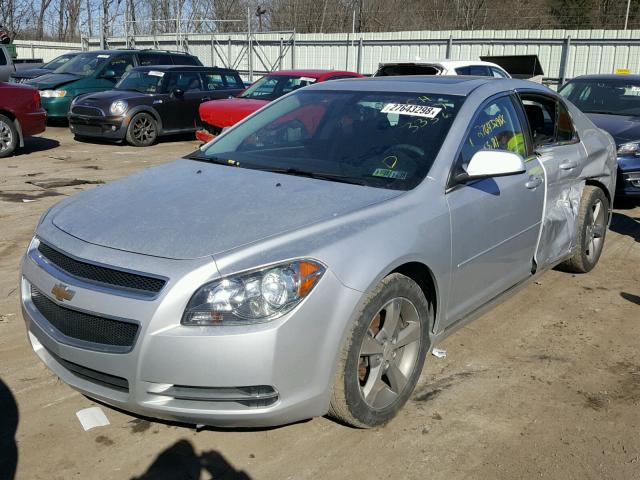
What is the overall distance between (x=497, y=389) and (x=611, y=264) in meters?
3.04

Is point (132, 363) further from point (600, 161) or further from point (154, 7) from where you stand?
point (154, 7)

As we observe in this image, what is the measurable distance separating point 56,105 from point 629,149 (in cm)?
1215

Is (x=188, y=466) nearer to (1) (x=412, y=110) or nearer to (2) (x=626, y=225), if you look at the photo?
(1) (x=412, y=110)

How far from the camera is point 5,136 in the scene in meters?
11.2

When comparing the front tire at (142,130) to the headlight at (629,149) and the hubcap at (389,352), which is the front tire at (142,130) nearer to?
the headlight at (629,149)

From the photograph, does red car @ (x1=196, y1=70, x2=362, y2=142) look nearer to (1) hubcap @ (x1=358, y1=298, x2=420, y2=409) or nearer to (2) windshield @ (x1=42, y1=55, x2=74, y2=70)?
(1) hubcap @ (x1=358, y1=298, x2=420, y2=409)

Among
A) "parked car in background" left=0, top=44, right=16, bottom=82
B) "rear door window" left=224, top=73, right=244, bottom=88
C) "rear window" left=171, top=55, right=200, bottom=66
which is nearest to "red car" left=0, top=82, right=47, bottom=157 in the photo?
"parked car in background" left=0, top=44, right=16, bottom=82

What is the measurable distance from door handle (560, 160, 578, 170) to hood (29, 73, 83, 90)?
1292cm

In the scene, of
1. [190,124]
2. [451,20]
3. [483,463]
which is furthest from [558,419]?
[451,20]

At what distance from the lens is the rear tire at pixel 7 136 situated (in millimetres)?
11109

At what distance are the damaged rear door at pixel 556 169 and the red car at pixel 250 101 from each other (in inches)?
204

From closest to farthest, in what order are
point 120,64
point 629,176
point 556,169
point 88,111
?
point 556,169, point 629,176, point 88,111, point 120,64

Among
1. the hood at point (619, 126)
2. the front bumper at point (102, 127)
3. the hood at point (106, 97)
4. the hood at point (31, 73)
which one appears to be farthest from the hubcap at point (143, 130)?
the hood at point (619, 126)

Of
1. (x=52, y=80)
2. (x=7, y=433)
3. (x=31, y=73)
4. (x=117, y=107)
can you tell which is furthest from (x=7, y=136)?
(x=7, y=433)
